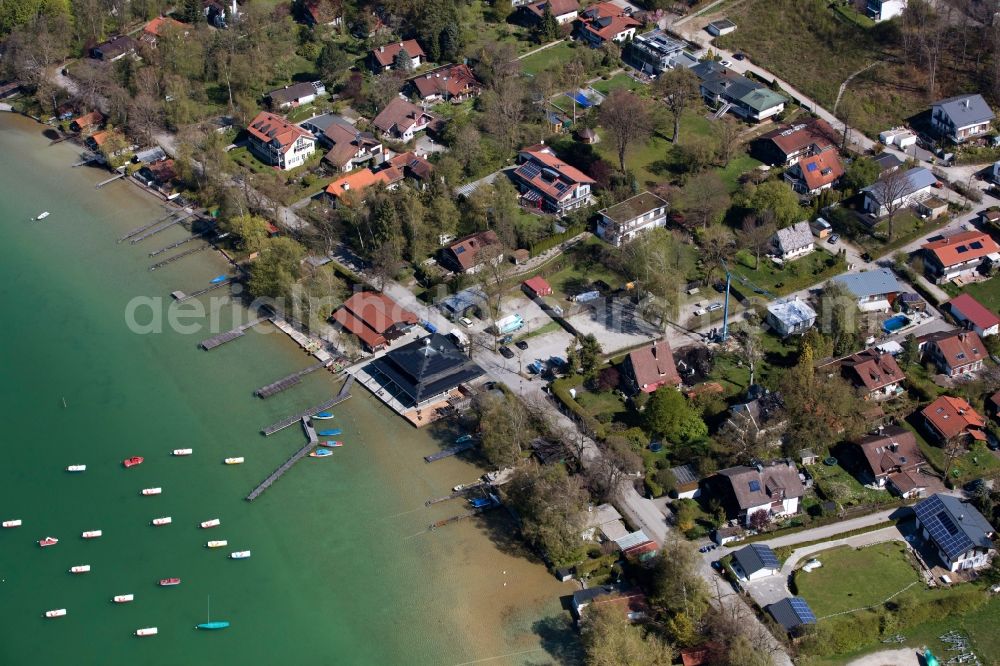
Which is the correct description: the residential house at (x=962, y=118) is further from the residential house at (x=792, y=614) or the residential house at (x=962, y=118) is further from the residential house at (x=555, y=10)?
the residential house at (x=792, y=614)

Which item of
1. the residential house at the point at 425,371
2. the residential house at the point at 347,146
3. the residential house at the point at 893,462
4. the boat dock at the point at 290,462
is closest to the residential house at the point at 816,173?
the residential house at the point at 893,462

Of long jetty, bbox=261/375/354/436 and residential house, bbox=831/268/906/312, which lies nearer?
long jetty, bbox=261/375/354/436

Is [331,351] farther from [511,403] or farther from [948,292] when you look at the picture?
[948,292]

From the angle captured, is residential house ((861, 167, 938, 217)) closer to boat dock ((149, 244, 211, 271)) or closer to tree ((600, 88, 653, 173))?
tree ((600, 88, 653, 173))

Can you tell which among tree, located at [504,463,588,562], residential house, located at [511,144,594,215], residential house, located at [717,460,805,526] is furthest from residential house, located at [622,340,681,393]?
residential house, located at [511,144,594,215]

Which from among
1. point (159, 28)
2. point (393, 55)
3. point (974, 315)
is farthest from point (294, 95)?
point (974, 315)

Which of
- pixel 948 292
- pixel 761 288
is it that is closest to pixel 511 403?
pixel 761 288

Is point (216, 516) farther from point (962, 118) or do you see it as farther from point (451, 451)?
point (962, 118)
